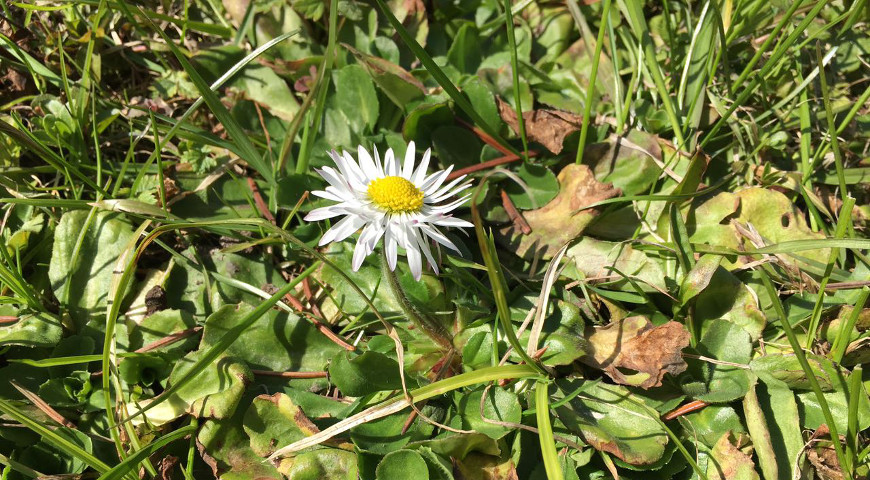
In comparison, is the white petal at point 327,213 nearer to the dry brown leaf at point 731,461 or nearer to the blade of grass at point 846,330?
the dry brown leaf at point 731,461

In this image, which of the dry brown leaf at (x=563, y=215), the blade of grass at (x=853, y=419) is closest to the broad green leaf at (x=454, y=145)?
the dry brown leaf at (x=563, y=215)

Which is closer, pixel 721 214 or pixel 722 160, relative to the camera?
pixel 721 214

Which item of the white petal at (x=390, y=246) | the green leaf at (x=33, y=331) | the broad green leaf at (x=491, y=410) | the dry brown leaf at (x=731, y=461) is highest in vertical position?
the white petal at (x=390, y=246)

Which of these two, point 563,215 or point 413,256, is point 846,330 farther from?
point 413,256

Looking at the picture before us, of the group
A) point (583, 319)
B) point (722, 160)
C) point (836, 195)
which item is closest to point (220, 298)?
point (583, 319)

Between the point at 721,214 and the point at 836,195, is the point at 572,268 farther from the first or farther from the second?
the point at 836,195
